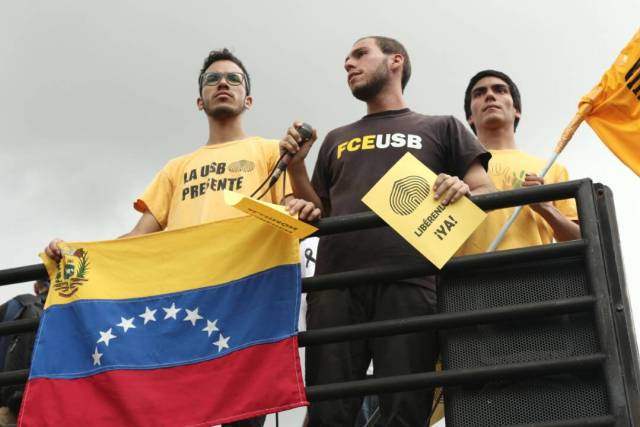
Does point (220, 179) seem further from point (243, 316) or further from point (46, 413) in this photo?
point (46, 413)

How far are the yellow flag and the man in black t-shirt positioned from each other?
1.12 meters

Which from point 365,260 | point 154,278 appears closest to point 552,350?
point 365,260

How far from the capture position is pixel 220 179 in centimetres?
529

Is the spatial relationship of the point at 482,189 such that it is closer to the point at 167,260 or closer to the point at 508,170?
the point at 508,170

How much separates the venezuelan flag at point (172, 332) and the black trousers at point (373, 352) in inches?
5.5

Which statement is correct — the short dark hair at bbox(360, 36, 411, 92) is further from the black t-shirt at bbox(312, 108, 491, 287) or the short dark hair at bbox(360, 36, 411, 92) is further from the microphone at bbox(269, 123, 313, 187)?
the microphone at bbox(269, 123, 313, 187)

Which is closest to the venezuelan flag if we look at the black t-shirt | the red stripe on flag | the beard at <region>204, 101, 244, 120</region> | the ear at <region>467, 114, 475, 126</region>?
the red stripe on flag

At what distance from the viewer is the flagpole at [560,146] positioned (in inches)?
191

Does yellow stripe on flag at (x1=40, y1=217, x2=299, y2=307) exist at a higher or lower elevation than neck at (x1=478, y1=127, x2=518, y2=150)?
lower

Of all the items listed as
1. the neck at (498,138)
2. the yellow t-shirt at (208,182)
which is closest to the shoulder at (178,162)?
the yellow t-shirt at (208,182)

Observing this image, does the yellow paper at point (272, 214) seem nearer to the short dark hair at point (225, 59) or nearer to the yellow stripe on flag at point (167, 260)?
the yellow stripe on flag at point (167, 260)

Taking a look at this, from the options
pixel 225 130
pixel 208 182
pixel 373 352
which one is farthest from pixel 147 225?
pixel 373 352

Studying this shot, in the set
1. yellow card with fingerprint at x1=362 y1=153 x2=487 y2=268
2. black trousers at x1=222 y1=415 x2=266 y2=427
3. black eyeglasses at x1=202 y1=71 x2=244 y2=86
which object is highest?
black eyeglasses at x1=202 y1=71 x2=244 y2=86

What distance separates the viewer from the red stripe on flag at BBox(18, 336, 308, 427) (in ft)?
14.1
